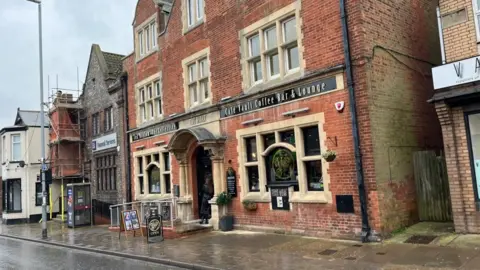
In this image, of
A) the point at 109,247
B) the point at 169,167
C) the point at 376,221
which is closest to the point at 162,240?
the point at 109,247

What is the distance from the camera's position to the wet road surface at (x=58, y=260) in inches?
421

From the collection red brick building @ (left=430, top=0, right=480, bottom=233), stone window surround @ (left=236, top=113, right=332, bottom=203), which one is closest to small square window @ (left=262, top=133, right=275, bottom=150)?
stone window surround @ (left=236, top=113, right=332, bottom=203)

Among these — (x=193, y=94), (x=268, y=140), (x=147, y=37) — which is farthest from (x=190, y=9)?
(x=268, y=140)

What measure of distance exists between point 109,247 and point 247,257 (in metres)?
5.70

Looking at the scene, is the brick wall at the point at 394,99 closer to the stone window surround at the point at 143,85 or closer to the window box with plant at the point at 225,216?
the window box with plant at the point at 225,216

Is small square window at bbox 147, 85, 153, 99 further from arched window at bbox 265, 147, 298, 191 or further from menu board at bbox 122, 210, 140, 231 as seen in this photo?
arched window at bbox 265, 147, 298, 191

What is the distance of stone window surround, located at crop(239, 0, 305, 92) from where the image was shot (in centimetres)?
1234

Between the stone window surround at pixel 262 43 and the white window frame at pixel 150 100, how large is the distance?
5.75 m

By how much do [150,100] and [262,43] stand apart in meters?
7.77

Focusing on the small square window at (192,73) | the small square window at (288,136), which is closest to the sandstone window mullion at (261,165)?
the small square window at (288,136)

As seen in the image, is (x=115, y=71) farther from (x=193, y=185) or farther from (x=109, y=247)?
(x=109, y=247)

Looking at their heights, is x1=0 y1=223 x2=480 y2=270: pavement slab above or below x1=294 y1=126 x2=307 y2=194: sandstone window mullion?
below

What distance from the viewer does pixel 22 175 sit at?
27.5 m

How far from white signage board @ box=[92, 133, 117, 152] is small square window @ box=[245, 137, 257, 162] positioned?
34.0ft
